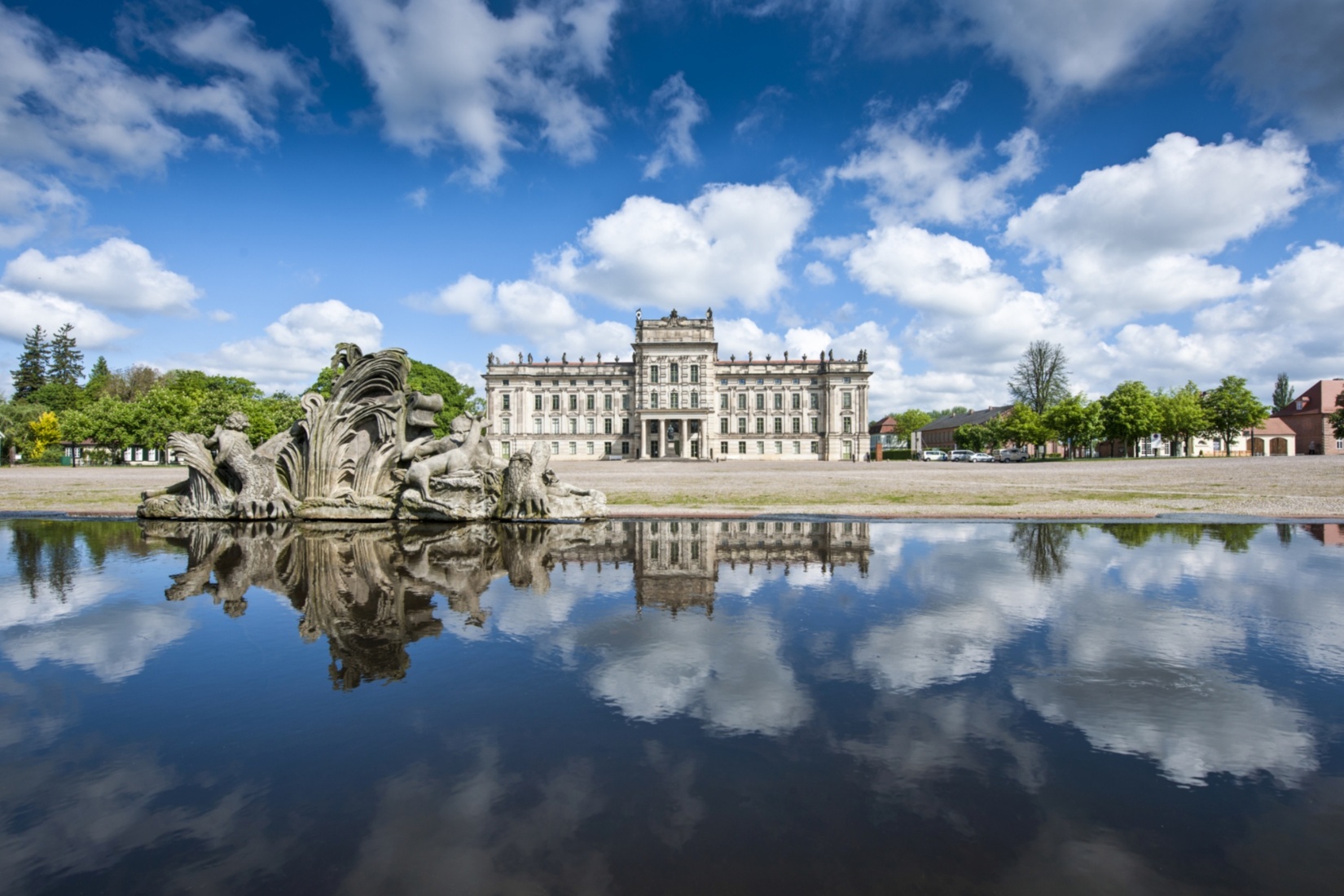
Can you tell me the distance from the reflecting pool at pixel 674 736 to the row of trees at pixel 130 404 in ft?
110

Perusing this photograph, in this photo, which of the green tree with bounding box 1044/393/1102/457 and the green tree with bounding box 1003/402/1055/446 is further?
the green tree with bounding box 1003/402/1055/446

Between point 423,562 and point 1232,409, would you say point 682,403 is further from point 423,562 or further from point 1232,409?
point 423,562

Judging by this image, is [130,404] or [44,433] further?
[44,433]

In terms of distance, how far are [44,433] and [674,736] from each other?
8860 centimetres

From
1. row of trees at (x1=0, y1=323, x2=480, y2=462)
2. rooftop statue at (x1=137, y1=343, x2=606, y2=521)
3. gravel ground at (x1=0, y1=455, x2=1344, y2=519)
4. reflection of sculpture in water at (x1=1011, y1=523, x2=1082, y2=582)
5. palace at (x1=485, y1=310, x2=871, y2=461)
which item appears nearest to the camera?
reflection of sculpture in water at (x1=1011, y1=523, x2=1082, y2=582)

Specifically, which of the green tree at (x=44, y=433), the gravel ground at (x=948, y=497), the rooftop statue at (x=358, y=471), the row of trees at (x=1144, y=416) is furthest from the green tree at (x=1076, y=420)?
the green tree at (x=44, y=433)

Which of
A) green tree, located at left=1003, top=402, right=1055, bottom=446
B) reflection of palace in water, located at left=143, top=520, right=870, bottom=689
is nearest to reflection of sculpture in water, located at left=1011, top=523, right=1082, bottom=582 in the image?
reflection of palace in water, located at left=143, top=520, right=870, bottom=689

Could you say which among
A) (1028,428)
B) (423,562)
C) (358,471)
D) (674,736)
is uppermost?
(1028,428)

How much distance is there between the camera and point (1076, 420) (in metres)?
65.1

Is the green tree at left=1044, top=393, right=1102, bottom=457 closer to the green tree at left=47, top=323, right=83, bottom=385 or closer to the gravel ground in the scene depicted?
the gravel ground

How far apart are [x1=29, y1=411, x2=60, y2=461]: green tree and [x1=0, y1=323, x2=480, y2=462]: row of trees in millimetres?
82

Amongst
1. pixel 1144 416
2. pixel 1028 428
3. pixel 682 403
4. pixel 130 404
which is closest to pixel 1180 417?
pixel 1144 416

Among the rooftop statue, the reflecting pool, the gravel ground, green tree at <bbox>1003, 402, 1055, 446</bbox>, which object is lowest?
the reflecting pool

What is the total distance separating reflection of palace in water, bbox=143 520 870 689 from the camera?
5727 mm
